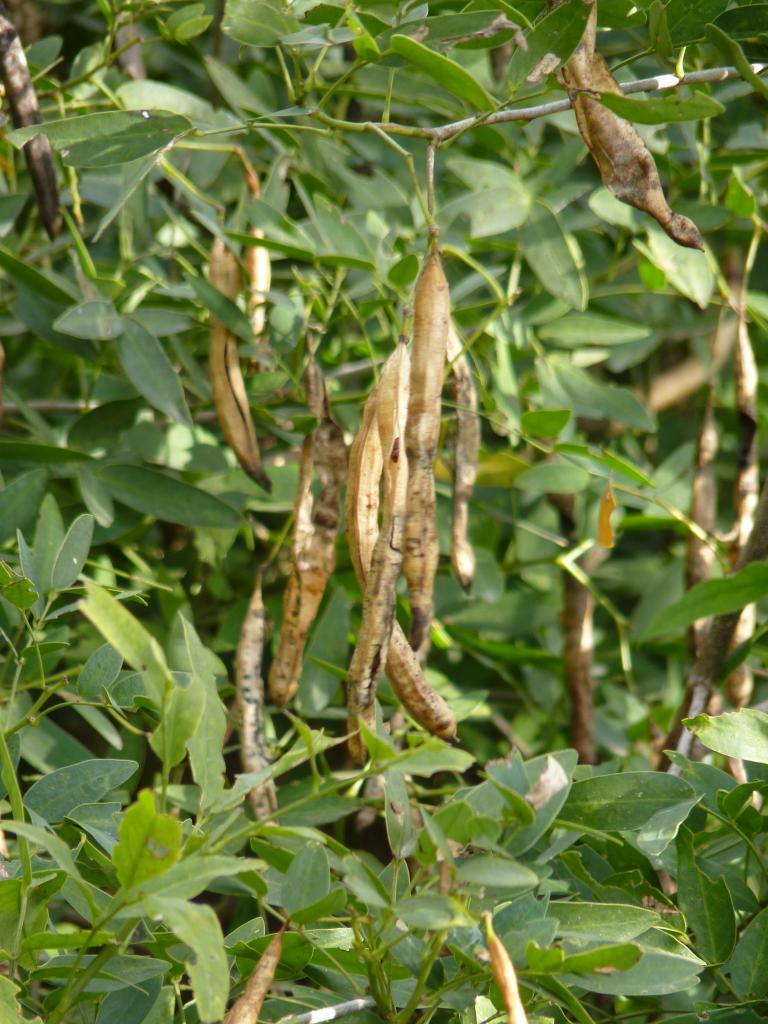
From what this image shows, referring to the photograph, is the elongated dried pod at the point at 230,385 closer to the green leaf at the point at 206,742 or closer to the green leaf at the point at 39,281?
the green leaf at the point at 39,281

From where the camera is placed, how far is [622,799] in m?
0.59

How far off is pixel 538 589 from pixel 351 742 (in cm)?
50

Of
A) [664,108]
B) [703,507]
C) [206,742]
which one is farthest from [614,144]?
[703,507]

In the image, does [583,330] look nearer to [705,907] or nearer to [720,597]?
[720,597]

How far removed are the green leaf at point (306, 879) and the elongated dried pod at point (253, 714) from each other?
24 centimetres

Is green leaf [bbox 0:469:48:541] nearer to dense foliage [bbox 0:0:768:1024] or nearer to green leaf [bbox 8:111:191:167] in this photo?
dense foliage [bbox 0:0:768:1024]

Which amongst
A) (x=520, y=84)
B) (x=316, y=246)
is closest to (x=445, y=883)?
(x=520, y=84)

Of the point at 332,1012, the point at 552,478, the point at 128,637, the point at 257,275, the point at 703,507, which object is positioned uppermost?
the point at 128,637

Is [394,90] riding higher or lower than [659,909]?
higher

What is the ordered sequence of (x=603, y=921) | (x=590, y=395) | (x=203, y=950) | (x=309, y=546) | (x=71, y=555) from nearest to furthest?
(x=203, y=950)
(x=603, y=921)
(x=71, y=555)
(x=309, y=546)
(x=590, y=395)

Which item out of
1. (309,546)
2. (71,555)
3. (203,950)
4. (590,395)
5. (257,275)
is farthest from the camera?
(590,395)

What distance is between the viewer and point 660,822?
1.86 ft

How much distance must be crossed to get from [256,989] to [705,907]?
0.25m

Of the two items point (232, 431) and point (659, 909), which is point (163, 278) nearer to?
point (232, 431)
